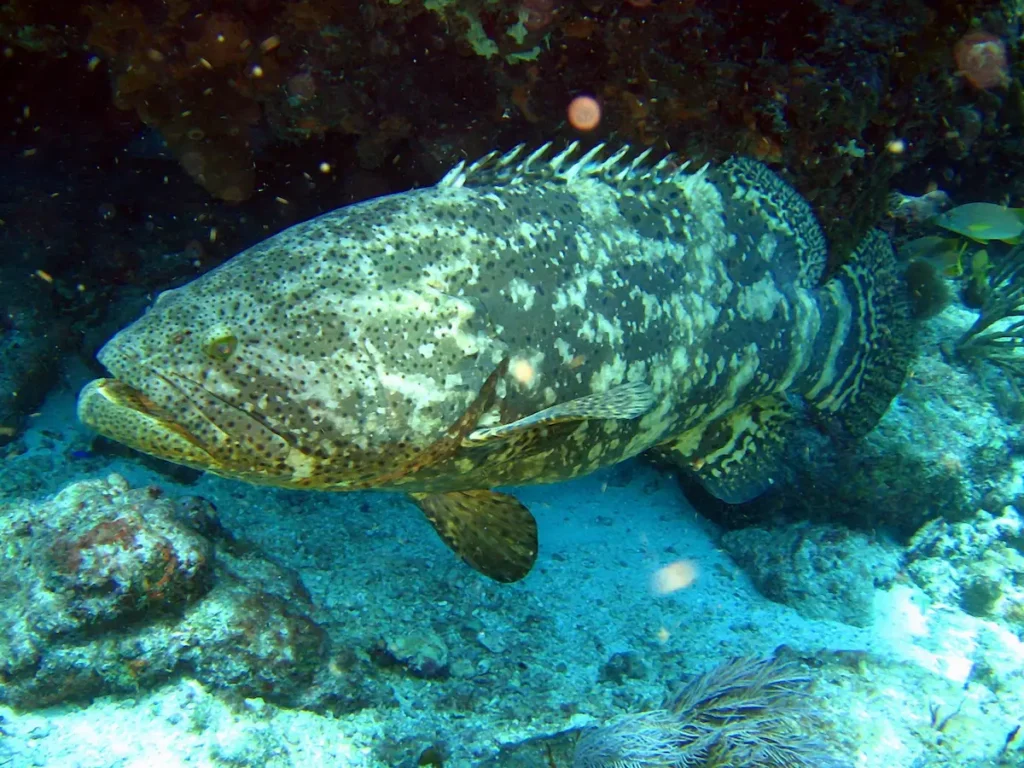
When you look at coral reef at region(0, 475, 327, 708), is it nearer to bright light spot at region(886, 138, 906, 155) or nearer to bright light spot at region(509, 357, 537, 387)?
bright light spot at region(509, 357, 537, 387)

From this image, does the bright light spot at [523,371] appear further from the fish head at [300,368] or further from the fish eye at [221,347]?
the fish eye at [221,347]

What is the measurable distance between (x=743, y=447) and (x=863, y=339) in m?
1.26

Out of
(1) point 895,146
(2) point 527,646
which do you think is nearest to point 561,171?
(1) point 895,146

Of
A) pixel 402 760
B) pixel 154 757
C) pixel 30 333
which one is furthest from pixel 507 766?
pixel 30 333

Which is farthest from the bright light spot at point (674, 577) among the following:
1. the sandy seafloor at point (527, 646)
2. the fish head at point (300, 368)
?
the fish head at point (300, 368)

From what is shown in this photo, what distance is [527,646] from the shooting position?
4.32m

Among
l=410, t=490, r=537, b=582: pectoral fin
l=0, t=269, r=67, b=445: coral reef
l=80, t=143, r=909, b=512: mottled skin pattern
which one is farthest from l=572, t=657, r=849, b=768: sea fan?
l=0, t=269, r=67, b=445: coral reef

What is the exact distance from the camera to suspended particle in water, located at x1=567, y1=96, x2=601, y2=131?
4.19m

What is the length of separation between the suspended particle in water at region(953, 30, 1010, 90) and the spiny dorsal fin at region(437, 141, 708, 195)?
217cm

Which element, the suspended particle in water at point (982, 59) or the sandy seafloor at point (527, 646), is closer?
the sandy seafloor at point (527, 646)

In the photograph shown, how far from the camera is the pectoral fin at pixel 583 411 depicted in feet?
9.43

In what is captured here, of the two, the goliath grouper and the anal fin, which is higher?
the goliath grouper

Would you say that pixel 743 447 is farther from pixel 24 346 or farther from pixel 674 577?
pixel 24 346

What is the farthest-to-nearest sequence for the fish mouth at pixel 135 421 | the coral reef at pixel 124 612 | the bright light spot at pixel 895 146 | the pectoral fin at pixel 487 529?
the bright light spot at pixel 895 146, the pectoral fin at pixel 487 529, the coral reef at pixel 124 612, the fish mouth at pixel 135 421
